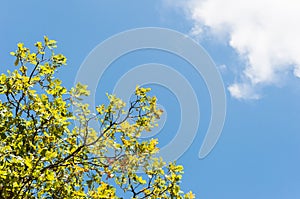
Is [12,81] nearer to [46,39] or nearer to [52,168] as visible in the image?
[46,39]

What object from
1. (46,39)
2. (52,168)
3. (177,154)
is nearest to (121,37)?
(177,154)

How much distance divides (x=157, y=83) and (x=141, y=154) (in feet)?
38.8

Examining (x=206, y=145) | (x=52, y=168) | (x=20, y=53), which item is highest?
(x=206, y=145)

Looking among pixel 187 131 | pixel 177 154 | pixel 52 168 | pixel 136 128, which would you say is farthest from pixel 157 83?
pixel 52 168

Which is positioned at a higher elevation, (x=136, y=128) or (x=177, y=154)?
(x=177, y=154)

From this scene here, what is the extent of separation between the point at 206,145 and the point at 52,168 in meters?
11.2

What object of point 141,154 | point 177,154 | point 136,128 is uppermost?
point 177,154

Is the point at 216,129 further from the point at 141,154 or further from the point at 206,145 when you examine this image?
the point at 141,154

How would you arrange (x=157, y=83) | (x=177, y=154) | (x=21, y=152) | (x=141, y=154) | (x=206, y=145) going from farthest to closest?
(x=157, y=83) < (x=206, y=145) < (x=177, y=154) < (x=141, y=154) < (x=21, y=152)

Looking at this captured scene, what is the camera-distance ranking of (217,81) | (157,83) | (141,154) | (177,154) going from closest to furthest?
(141,154), (177,154), (157,83), (217,81)

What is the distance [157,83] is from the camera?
23.1 meters

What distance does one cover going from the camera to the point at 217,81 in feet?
82.3

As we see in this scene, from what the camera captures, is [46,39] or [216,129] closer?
[46,39]

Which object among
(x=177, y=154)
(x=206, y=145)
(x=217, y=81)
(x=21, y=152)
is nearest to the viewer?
(x=21, y=152)
